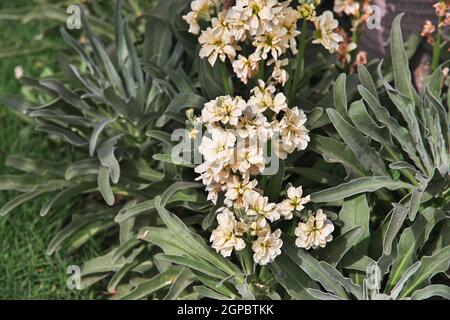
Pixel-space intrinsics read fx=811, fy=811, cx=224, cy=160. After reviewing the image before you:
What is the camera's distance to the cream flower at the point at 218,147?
7.57 ft

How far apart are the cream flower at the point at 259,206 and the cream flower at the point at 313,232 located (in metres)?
0.10

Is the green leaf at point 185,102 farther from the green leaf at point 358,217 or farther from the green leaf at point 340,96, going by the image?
the green leaf at point 358,217

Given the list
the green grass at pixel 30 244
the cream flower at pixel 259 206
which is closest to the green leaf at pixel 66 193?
the green grass at pixel 30 244

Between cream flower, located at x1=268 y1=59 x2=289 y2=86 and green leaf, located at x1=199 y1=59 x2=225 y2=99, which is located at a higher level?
cream flower, located at x1=268 y1=59 x2=289 y2=86

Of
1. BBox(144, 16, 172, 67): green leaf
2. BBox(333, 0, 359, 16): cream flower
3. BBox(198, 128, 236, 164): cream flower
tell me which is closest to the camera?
BBox(198, 128, 236, 164): cream flower

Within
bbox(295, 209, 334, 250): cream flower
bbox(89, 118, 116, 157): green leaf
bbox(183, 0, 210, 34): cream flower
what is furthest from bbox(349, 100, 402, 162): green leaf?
bbox(89, 118, 116, 157): green leaf

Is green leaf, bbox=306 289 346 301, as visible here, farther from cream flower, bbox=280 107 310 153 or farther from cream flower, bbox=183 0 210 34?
cream flower, bbox=183 0 210 34

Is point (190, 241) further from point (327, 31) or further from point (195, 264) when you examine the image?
point (327, 31)

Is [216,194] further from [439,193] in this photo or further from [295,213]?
[439,193]

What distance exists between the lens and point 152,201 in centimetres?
282

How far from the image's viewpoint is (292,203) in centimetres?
245

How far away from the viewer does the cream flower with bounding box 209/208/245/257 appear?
2385 mm

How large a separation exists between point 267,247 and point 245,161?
28 cm
